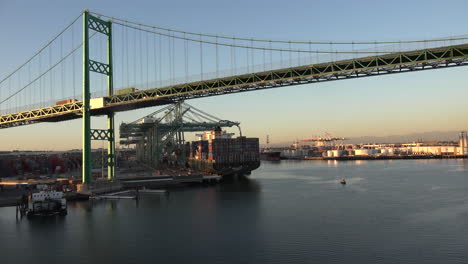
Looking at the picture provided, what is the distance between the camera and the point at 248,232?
32938 mm

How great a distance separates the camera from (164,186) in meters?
75.1

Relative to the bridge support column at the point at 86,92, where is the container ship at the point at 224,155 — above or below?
below

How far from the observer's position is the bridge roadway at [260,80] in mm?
41812

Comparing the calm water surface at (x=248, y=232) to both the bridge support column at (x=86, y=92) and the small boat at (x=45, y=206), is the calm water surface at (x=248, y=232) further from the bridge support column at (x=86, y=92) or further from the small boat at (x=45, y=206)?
the bridge support column at (x=86, y=92)

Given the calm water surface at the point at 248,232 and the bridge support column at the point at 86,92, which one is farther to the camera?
the bridge support column at the point at 86,92

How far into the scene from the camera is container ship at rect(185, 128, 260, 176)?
332 ft

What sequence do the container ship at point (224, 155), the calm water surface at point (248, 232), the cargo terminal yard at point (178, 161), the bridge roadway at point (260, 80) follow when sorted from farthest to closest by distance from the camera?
the container ship at point (224, 155)
the cargo terminal yard at point (178, 161)
the bridge roadway at point (260, 80)
the calm water surface at point (248, 232)

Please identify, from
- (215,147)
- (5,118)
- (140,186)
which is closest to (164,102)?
(140,186)

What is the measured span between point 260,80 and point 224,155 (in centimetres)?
5580

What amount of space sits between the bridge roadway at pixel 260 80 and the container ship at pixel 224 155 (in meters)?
45.6

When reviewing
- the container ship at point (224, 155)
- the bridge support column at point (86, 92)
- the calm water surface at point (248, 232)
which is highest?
the bridge support column at point (86, 92)

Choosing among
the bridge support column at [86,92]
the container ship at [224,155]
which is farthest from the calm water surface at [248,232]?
the container ship at [224,155]

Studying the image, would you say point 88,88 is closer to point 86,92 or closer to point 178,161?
point 86,92

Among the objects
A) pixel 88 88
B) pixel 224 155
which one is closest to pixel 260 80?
pixel 88 88
